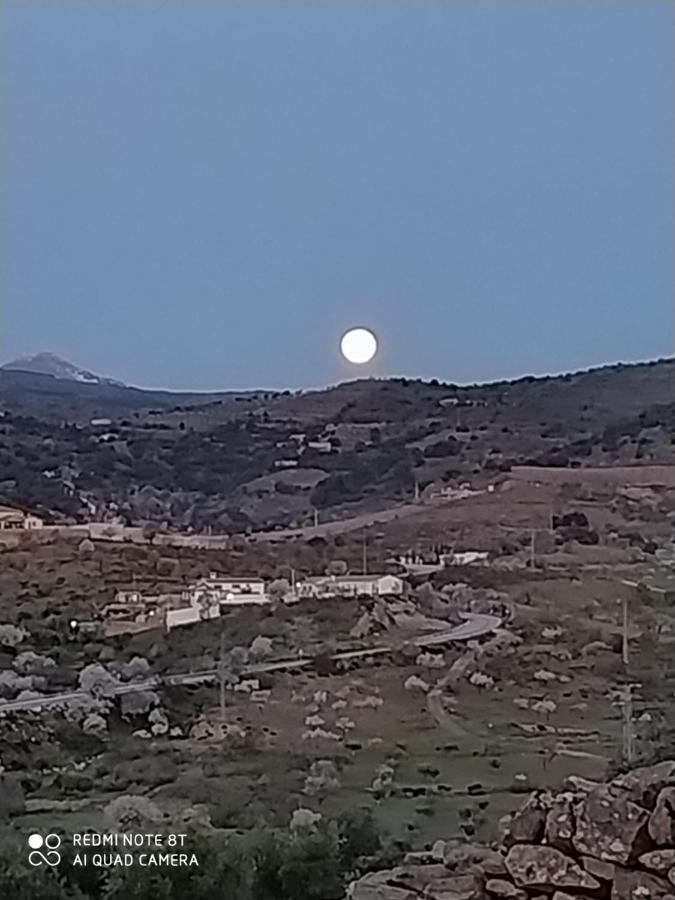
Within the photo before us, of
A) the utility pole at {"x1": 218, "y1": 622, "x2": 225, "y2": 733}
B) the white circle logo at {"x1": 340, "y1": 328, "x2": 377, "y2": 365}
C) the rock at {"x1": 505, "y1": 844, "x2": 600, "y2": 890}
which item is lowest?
the rock at {"x1": 505, "y1": 844, "x2": 600, "y2": 890}

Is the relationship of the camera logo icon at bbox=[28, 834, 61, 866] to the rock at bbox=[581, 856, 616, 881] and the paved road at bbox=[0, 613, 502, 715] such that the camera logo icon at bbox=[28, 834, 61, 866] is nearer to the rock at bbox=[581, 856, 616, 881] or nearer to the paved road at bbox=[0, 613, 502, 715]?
the paved road at bbox=[0, 613, 502, 715]

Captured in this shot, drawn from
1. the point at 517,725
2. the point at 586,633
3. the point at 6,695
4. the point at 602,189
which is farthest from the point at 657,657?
the point at 6,695

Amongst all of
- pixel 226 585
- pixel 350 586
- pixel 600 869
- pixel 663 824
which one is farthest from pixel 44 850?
pixel 663 824

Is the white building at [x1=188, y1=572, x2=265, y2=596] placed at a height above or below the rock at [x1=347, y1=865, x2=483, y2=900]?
above

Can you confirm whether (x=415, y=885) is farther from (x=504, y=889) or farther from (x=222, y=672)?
(x=222, y=672)

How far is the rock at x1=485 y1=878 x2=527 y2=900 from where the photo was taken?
2.04 m

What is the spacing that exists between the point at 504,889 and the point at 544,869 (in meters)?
0.08

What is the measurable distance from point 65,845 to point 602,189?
1.48m

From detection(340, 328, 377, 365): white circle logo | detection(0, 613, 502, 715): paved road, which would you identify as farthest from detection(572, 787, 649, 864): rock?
detection(340, 328, 377, 365): white circle logo

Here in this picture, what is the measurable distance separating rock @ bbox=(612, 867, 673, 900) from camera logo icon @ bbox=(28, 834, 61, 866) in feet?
3.06

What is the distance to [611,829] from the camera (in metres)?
2.02

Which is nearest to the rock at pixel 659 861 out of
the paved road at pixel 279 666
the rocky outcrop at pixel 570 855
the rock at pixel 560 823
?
the rocky outcrop at pixel 570 855

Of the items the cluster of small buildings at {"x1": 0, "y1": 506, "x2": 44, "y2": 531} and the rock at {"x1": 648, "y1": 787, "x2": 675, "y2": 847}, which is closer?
the rock at {"x1": 648, "y1": 787, "x2": 675, "y2": 847}

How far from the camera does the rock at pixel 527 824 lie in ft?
6.79
